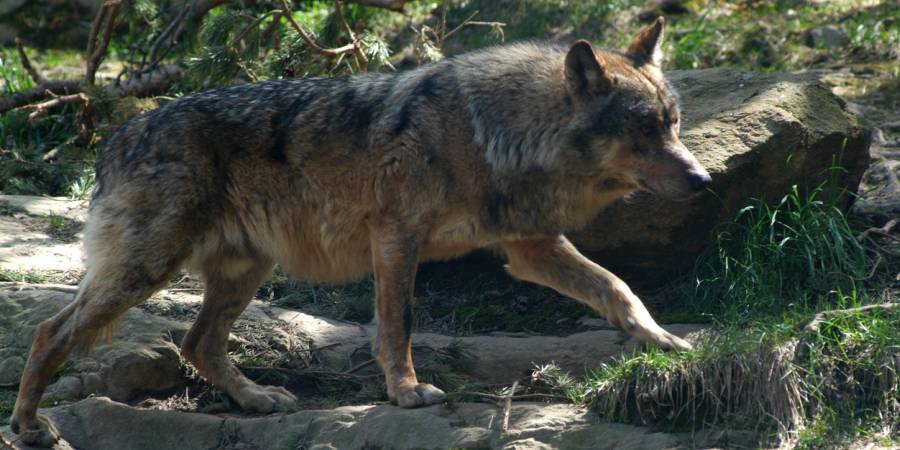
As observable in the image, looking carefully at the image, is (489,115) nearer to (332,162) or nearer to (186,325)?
(332,162)

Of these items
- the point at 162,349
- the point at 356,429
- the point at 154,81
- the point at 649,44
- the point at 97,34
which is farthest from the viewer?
the point at 154,81

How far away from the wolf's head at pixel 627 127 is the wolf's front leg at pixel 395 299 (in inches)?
37.6

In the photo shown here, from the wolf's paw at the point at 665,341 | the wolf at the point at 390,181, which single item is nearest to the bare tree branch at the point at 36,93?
the wolf at the point at 390,181

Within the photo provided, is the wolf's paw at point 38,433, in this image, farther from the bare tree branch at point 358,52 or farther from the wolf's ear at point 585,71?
the bare tree branch at point 358,52

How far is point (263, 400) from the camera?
5152mm

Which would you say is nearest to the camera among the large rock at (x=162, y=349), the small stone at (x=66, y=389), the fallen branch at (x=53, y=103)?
the small stone at (x=66, y=389)

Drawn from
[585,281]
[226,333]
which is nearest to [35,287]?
[226,333]

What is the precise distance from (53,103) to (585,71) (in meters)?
4.97

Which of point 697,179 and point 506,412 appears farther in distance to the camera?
point 697,179

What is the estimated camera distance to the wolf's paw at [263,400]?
514 centimetres

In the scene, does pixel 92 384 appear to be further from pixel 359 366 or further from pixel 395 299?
pixel 395 299

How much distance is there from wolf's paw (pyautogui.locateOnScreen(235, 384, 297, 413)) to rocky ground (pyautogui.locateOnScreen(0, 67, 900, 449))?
9 centimetres

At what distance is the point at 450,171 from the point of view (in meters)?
4.83

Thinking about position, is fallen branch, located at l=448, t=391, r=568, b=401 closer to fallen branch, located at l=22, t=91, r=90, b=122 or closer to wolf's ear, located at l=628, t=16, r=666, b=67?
wolf's ear, located at l=628, t=16, r=666, b=67
